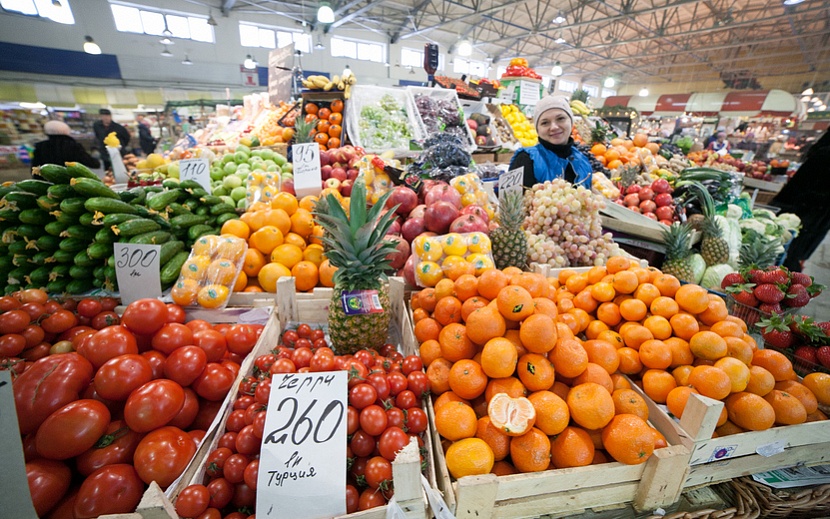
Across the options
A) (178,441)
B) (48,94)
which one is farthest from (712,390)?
(48,94)

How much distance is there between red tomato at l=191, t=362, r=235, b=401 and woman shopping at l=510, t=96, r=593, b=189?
10.00ft

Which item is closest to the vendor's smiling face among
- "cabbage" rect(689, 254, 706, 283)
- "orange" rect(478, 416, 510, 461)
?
"cabbage" rect(689, 254, 706, 283)

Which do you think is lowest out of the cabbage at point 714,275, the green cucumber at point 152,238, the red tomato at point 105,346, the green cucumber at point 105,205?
the cabbage at point 714,275

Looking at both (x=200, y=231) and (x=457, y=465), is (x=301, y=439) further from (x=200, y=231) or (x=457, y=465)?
(x=200, y=231)

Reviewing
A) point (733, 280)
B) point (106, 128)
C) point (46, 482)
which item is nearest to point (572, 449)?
point (46, 482)

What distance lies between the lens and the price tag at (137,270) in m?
1.86

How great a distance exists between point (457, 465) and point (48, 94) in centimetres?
1764

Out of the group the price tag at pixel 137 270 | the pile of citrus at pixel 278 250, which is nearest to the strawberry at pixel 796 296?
the pile of citrus at pixel 278 250

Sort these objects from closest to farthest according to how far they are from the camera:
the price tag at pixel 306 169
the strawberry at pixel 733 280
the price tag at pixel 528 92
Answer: the strawberry at pixel 733 280, the price tag at pixel 306 169, the price tag at pixel 528 92

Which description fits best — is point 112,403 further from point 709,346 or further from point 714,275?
point 714,275

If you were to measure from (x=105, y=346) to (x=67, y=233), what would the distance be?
4.15 feet

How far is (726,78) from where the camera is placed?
27.8m

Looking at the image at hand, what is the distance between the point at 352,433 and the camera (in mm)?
1203

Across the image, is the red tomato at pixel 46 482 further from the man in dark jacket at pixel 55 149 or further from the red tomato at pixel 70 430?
the man in dark jacket at pixel 55 149
